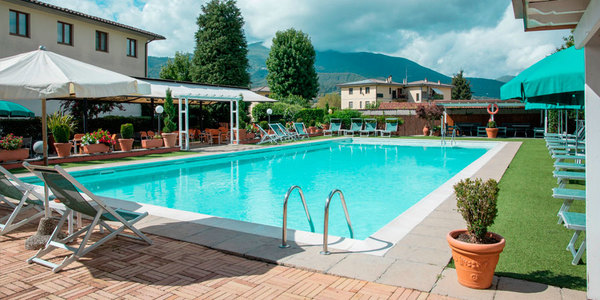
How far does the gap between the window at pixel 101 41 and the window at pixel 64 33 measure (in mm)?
1369

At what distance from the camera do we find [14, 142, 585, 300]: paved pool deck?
119 inches

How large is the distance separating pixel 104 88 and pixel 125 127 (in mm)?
8906

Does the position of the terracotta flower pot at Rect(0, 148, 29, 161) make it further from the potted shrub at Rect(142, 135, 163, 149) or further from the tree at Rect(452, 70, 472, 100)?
the tree at Rect(452, 70, 472, 100)

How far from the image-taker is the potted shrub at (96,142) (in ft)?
40.3

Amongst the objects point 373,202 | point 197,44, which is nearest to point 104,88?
point 373,202

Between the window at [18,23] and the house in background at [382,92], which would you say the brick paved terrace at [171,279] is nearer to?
the window at [18,23]

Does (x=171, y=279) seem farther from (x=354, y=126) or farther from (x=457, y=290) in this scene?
(x=354, y=126)

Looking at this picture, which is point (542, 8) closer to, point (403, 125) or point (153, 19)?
point (403, 125)

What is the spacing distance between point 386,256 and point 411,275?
49 cm

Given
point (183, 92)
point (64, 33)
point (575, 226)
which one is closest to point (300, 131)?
point (183, 92)

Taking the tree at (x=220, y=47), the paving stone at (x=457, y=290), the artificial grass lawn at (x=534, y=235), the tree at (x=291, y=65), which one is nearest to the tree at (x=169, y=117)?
the artificial grass lawn at (x=534, y=235)

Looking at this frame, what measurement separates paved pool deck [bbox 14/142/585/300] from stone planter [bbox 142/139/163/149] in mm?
9549

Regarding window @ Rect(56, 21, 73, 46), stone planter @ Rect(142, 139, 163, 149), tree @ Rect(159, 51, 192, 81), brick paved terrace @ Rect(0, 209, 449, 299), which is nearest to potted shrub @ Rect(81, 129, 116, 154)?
stone planter @ Rect(142, 139, 163, 149)

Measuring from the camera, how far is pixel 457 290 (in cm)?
303
